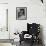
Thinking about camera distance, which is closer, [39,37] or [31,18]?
[39,37]

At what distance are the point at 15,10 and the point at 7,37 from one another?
0.86 metres

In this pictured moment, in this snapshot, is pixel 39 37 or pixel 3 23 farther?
pixel 3 23

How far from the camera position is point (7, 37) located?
3014mm

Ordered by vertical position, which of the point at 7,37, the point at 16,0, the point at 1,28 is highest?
the point at 16,0

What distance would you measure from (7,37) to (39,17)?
1.13 m

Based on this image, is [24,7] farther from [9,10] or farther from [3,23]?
[3,23]

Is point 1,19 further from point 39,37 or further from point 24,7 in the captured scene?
point 39,37

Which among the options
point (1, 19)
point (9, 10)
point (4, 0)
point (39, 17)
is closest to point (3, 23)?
point (1, 19)

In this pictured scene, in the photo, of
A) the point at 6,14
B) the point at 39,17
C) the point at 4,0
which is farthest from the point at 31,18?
the point at 4,0

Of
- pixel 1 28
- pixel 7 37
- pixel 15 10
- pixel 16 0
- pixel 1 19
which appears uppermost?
→ pixel 16 0

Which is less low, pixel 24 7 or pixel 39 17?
pixel 24 7

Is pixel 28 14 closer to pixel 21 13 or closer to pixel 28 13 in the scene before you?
pixel 28 13

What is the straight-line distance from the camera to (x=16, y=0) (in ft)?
10.3

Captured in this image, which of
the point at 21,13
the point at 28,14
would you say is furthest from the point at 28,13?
the point at 21,13
